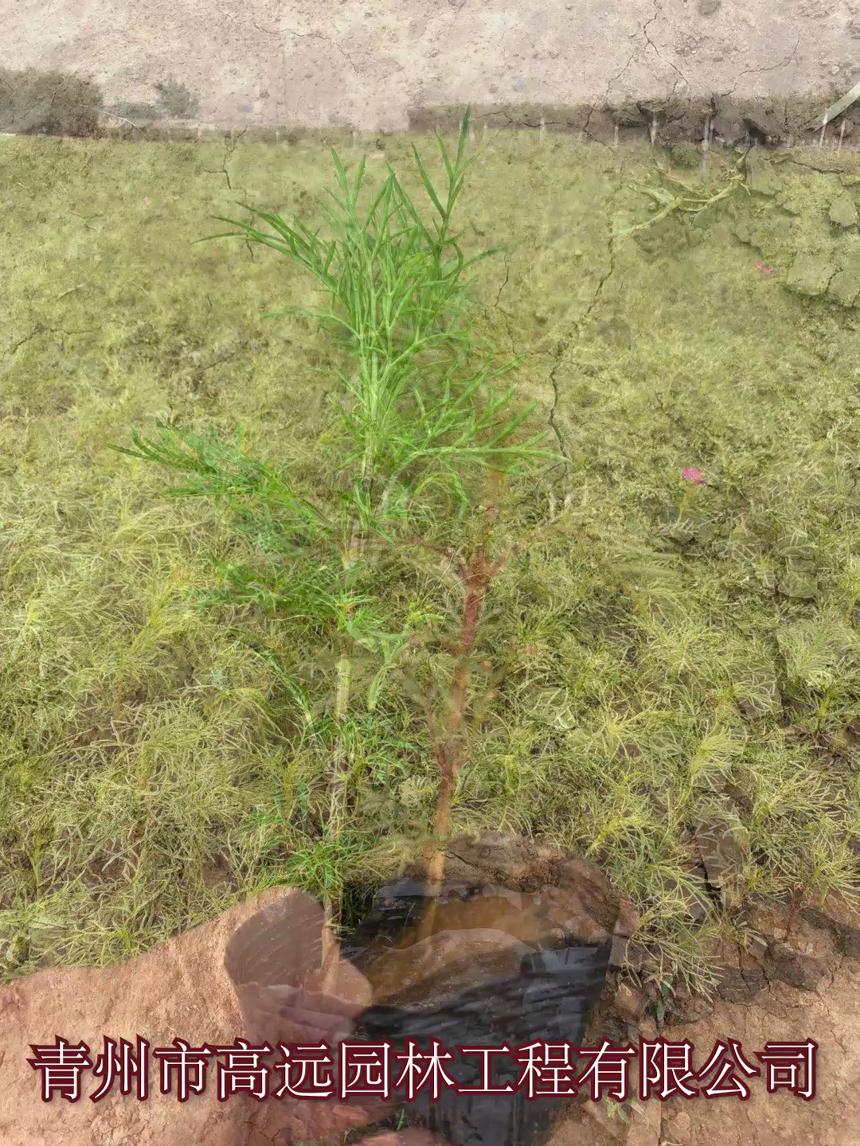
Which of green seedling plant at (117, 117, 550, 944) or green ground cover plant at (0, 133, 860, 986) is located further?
green ground cover plant at (0, 133, 860, 986)

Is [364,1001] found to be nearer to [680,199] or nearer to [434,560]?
[434,560]

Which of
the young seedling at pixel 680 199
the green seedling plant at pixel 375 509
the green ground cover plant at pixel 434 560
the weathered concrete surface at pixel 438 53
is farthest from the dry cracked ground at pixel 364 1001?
the weathered concrete surface at pixel 438 53

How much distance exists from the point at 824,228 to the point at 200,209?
71.2 inches

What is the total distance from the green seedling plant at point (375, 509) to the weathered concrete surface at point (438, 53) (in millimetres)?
956

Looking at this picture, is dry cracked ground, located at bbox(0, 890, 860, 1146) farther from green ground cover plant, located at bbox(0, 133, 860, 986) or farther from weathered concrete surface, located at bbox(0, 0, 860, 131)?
weathered concrete surface, located at bbox(0, 0, 860, 131)

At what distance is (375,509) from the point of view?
209cm

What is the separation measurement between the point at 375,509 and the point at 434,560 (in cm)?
32

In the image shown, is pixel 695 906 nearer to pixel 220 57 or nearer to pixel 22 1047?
pixel 22 1047

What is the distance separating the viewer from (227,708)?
2.21 metres

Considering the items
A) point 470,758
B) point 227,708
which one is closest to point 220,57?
point 227,708

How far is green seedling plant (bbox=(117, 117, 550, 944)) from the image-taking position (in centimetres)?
194

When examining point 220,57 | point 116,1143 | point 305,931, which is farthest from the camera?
point 220,57

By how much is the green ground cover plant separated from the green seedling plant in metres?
0.02

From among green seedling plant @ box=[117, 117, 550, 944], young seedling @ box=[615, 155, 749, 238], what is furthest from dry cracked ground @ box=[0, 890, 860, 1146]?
young seedling @ box=[615, 155, 749, 238]
